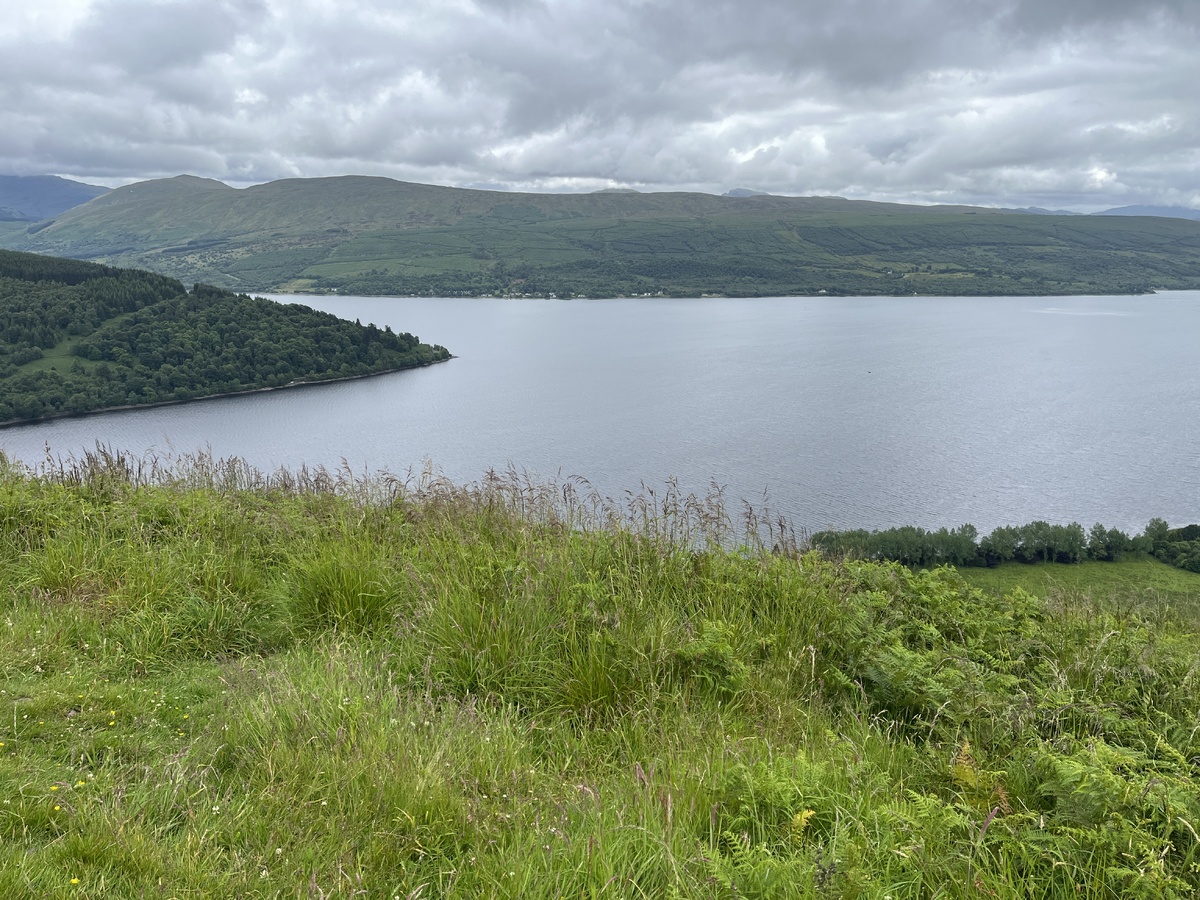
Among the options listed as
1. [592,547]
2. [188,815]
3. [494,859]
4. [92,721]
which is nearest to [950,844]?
[494,859]

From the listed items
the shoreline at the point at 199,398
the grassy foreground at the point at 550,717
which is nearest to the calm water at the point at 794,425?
the shoreline at the point at 199,398

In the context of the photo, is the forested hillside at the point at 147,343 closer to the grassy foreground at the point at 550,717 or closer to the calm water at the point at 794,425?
the calm water at the point at 794,425

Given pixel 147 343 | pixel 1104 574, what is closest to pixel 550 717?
pixel 1104 574

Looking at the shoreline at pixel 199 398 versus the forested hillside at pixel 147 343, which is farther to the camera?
the forested hillside at pixel 147 343

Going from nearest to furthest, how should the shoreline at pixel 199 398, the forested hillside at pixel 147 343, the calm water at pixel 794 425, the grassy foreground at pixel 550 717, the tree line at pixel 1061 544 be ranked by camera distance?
1. the grassy foreground at pixel 550 717
2. the tree line at pixel 1061 544
3. the calm water at pixel 794 425
4. the shoreline at pixel 199 398
5. the forested hillside at pixel 147 343

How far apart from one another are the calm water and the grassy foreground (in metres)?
25.7

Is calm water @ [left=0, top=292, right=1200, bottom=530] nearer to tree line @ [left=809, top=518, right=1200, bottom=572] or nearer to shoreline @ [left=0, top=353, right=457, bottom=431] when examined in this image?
shoreline @ [left=0, top=353, right=457, bottom=431]

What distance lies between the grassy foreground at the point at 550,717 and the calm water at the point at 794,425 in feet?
84.4

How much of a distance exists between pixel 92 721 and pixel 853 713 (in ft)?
13.9

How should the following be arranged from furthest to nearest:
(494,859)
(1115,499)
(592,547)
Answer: (1115,499) → (592,547) → (494,859)

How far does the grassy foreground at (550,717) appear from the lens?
281 cm

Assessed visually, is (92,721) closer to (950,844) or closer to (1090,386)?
(950,844)

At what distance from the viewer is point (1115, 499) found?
65.4 metres

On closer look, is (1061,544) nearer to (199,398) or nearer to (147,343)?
(199,398)
